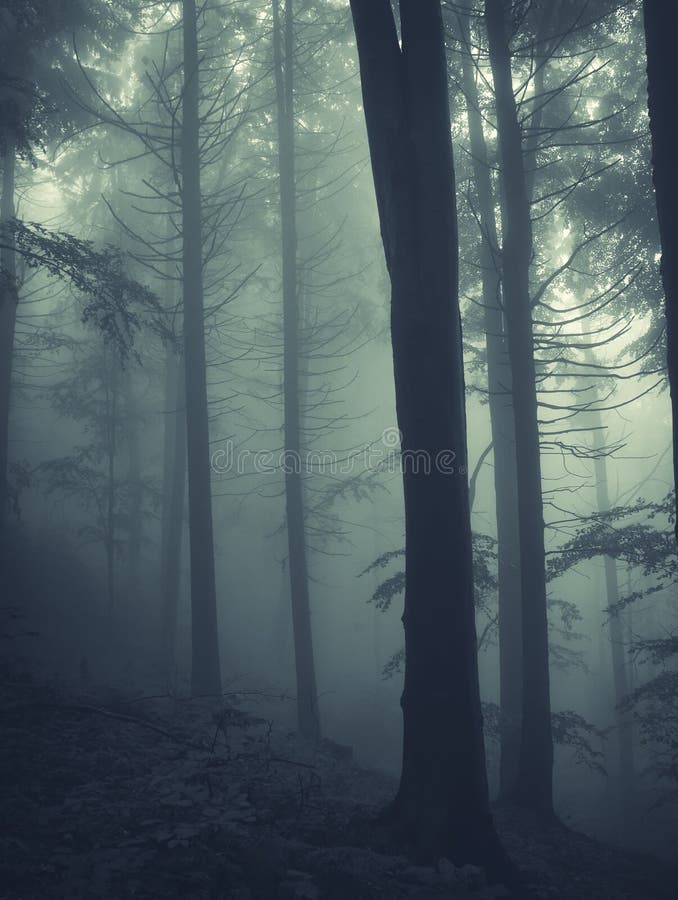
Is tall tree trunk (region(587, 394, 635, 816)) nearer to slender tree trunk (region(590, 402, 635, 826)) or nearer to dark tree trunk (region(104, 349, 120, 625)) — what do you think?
slender tree trunk (region(590, 402, 635, 826))

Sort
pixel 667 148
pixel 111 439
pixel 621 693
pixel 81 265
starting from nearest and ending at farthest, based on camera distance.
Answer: pixel 667 148 → pixel 81 265 → pixel 621 693 → pixel 111 439

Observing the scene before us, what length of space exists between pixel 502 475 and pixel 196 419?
5.39 metres

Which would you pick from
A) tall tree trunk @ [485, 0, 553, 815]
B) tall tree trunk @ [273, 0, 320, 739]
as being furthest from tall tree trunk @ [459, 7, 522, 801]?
tall tree trunk @ [273, 0, 320, 739]

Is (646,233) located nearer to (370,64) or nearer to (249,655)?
(370,64)

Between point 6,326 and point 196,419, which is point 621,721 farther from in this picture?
point 6,326

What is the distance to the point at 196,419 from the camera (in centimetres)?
1085

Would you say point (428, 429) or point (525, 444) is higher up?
point (525, 444)

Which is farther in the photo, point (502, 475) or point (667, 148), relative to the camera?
point (502, 475)

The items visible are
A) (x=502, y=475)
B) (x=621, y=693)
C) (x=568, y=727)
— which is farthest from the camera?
(x=621, y=693)

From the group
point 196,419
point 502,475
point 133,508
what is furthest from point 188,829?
point 133,508

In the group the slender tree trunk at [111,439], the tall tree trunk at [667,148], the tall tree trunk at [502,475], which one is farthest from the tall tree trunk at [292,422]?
the tall tree trunk at [667,148]

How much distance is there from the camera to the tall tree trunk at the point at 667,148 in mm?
4844

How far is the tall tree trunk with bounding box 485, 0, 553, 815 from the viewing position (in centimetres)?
779

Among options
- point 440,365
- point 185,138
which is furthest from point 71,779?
point 185,138
